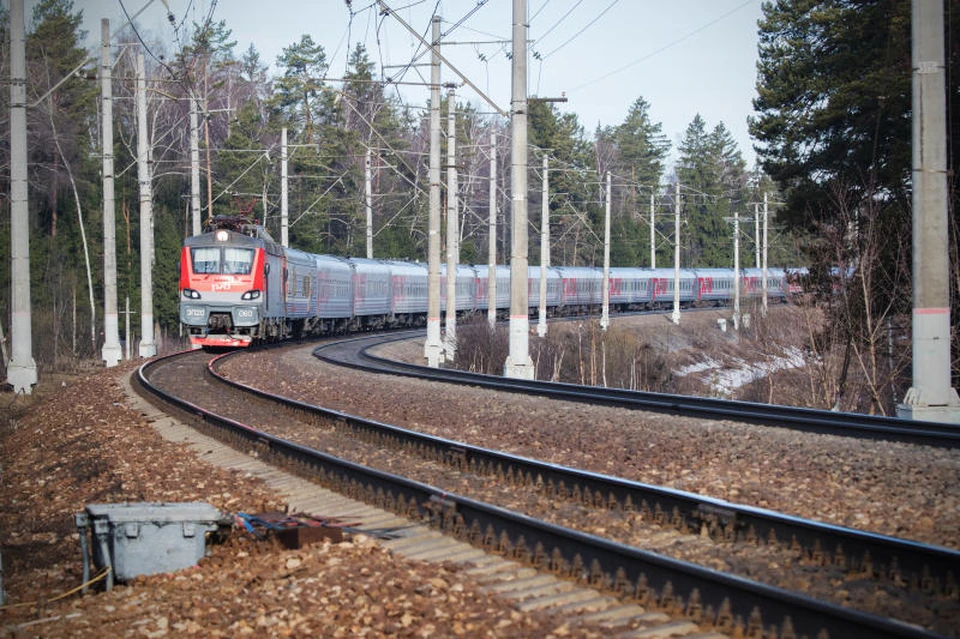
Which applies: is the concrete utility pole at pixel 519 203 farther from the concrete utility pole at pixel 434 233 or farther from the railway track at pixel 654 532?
the railway track at pixel 654 532

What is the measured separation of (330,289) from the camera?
41.2 metres

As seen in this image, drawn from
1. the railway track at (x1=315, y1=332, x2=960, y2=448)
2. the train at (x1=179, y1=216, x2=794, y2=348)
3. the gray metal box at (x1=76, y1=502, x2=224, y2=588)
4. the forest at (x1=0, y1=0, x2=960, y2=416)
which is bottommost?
the gray metal box at (x1=76, y1=502, x2=224, y2=588)

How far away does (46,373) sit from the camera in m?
33.0

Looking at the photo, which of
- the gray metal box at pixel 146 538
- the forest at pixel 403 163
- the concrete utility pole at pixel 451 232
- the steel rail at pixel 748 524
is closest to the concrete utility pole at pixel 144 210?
the forest at pixel 403 163

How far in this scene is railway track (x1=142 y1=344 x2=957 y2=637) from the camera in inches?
221

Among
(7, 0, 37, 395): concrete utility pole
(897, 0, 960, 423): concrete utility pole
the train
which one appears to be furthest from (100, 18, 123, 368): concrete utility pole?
(897, 0, 960, 423): concrete utility pole

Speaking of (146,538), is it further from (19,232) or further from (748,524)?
(19,232)

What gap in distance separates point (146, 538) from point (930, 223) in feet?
37.1

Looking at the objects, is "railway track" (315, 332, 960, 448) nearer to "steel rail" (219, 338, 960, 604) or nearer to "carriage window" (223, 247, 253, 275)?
"steel rail" (219, 338, 960, 604)

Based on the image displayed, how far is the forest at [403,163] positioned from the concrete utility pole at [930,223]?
5801 mm

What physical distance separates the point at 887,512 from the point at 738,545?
169cm

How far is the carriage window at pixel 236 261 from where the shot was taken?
28719 mm

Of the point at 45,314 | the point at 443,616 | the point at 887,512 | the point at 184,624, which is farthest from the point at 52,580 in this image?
the point at 45,314

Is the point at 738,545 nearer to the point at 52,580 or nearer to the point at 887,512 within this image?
the point at 887,512
